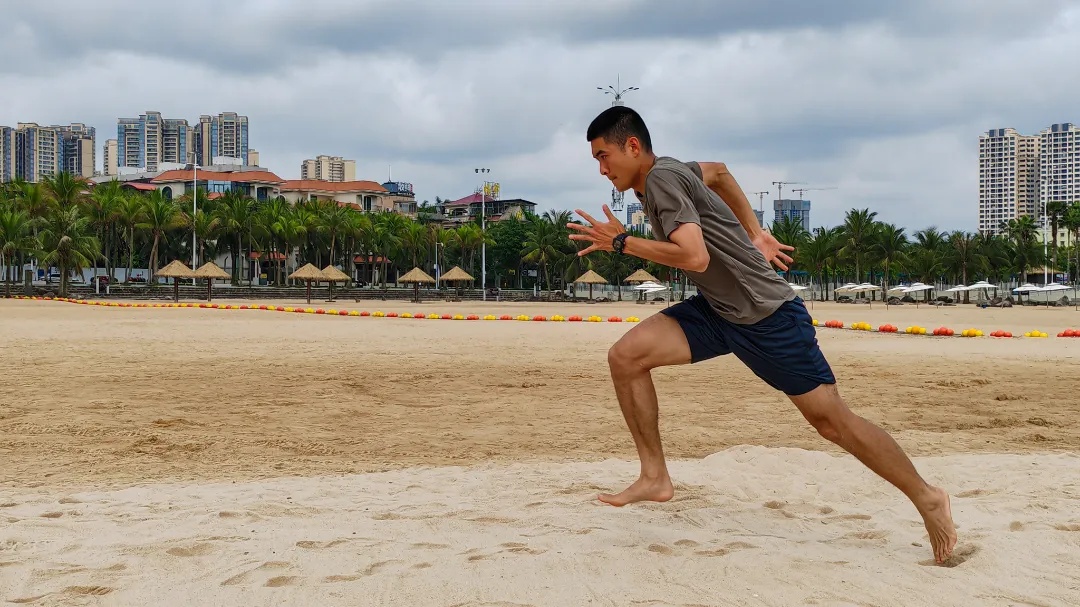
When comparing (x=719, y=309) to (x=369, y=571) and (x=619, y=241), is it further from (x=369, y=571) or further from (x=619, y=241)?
(x=369, y=571)

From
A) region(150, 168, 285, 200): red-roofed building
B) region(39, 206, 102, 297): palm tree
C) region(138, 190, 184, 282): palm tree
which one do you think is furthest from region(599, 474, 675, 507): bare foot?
region(150, 168, 285, 200): red-roofed building

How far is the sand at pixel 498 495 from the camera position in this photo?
3289mm

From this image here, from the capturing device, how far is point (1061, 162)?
155 m

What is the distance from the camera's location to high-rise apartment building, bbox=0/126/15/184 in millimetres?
167000

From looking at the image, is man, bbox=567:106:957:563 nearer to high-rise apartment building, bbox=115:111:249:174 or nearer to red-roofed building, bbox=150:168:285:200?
red-roofed building, bbox=150:168:285:200

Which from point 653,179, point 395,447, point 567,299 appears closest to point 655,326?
point 653,179

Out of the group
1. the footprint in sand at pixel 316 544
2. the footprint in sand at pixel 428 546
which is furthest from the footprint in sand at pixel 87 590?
the footprint in sand at pixel 428 546

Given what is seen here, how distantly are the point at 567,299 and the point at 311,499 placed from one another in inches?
2545

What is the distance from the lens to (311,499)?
4.65 meters

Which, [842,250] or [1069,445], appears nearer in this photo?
[1069,445]

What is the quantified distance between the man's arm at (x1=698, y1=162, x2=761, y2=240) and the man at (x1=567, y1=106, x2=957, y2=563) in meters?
0.06

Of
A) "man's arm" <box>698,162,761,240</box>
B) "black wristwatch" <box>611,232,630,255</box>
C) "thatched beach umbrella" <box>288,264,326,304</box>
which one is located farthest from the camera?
"thatched beach umbrella" <box>288,264,326,304</box>

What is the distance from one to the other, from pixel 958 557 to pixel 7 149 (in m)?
198

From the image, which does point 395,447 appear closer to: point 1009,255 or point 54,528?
point 54,528
